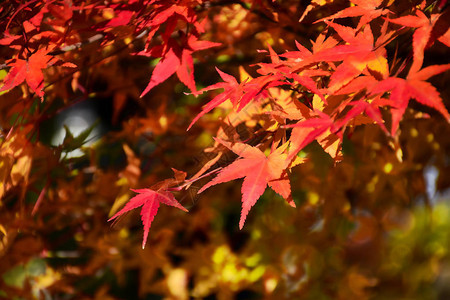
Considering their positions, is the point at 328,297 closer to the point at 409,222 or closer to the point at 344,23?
the point at 344,23

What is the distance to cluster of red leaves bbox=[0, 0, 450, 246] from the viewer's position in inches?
25.2

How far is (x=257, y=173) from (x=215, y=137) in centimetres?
17

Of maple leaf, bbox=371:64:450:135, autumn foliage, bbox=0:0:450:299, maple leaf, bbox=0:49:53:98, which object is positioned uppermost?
maple leaf, bbox=0:49:53:98

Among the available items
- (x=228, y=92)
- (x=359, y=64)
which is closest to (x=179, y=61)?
(x=228, y=92)

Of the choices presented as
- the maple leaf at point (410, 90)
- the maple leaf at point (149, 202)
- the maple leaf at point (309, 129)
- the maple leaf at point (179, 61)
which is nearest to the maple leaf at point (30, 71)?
the maple leaf at point (179, 61)

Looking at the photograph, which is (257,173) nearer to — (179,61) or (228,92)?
(228,92)

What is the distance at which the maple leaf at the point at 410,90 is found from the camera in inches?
23.2

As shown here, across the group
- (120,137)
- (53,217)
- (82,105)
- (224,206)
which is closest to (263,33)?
(120,137)

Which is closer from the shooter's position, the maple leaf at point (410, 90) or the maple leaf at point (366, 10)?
the maple leaf at point (410, 90)

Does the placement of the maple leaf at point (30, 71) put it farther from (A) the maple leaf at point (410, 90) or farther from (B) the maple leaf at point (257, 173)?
(A) the maple leaf at point (410, 90)

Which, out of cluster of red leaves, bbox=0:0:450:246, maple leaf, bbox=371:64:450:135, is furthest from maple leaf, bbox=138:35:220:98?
maple leaf, bbox=371:64:450:135

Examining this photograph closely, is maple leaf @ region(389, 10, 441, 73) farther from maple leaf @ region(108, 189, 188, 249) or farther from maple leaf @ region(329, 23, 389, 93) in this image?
maple leaf @ region(108, 189, 188, 249)

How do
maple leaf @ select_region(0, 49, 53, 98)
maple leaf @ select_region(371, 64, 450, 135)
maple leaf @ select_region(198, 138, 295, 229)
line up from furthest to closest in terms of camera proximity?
maple leaf @ select_region(0, 49, 53, 98)
maple leaf @ select_region(198, 138, 295, 229)
maple leaf @ select_region(371, 64, 450, 135)

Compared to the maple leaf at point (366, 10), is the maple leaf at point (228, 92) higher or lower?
lower
